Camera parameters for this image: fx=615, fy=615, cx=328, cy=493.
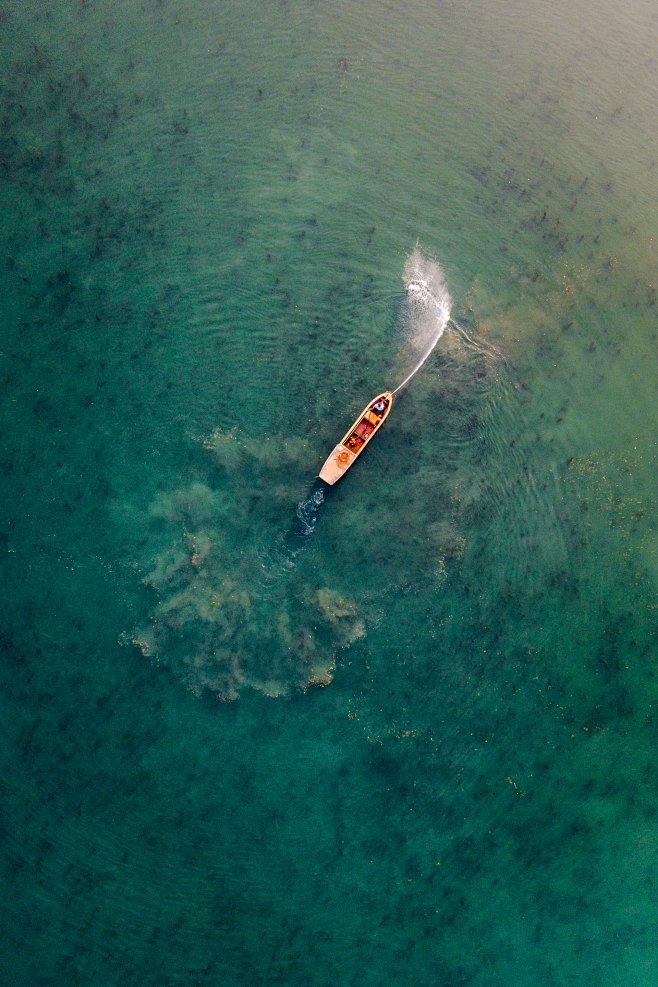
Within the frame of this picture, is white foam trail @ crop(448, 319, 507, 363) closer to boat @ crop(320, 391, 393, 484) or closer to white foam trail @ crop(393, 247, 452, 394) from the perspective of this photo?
white foam trail @ crop(393, 247, 452, 394)

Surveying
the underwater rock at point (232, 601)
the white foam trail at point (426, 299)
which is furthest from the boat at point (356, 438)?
the underwater rock at point (232, 601)

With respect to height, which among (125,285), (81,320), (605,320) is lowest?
(81,320)

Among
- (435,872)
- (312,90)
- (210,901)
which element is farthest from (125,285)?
(435,872)

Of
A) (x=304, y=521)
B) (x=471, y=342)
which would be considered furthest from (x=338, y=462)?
(x=471, y=342)

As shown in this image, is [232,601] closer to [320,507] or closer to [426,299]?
[320,507]

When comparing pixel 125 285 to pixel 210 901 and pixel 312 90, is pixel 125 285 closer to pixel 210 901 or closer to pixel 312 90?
pixel 312 90

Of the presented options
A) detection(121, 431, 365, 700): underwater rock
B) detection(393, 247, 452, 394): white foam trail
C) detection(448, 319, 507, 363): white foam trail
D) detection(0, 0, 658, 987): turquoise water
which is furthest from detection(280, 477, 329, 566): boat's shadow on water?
detection(448, 319, 507, 363): white foam trail

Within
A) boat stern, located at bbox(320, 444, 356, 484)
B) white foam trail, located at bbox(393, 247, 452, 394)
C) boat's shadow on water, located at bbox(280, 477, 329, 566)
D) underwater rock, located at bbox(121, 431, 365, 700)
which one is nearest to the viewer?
boat stern, located at bbox(320, 444, 356, 484)
